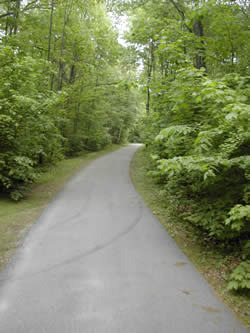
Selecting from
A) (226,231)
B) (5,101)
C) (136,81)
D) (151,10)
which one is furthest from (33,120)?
(151,10)

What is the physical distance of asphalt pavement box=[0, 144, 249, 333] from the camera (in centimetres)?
315

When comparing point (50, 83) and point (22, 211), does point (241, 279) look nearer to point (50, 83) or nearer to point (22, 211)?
point (22, 211)

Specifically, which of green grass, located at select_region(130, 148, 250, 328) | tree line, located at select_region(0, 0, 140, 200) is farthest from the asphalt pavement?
tree line, located at select_region(0, 0, 140, 200)

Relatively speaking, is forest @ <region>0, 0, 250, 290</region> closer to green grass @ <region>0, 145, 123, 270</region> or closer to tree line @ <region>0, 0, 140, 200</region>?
tree line @ <region>0, 0, 140, 200</region>

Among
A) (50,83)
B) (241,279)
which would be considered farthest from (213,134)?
(50,83)

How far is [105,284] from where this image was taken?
158 inches

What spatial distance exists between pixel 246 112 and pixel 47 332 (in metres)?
3.92

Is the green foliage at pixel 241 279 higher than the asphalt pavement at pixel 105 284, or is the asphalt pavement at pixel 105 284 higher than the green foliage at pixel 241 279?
the green foliage at pixel 241 279

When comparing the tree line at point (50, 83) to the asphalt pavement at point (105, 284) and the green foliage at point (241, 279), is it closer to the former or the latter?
the asphalt pavement at point (105, 284)

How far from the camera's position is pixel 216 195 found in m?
5.43

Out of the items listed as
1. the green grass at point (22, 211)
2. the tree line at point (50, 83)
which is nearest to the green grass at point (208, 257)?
the green grass at point (22, 211)

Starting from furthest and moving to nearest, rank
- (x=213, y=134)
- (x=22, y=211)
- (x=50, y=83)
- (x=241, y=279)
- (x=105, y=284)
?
1. (x=50, y=83)
2. (x=22, y=211)
3. (x=213, y=134)
4. (x=105, y=284)
5. (x=241, y=279)

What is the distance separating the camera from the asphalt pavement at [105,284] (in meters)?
3.15

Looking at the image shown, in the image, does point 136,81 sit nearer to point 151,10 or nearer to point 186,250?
point 186,250
